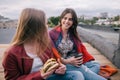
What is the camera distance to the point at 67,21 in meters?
4.42

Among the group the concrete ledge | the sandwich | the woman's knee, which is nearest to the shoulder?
the sandwich

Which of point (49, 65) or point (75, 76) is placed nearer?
point (49, 65)

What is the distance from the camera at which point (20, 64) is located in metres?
2.71

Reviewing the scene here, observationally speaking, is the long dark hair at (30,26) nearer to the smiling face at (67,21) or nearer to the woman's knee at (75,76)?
the woman's knee at (75,76)

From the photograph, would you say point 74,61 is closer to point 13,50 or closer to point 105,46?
point 13,50

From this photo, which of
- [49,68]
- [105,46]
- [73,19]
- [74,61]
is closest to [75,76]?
[74,61]

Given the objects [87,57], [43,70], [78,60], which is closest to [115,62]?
[87,57]

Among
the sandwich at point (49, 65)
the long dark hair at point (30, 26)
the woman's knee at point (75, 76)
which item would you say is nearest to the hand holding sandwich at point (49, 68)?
the sandwich at point (49, 65)

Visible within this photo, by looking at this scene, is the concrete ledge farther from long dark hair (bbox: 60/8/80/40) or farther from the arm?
the arm

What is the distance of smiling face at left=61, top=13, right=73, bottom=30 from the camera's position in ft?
14.5

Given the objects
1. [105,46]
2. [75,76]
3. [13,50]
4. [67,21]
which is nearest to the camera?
[13,50]

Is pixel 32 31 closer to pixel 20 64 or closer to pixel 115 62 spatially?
pixel 20 64

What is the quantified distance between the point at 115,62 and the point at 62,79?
7.20 feet

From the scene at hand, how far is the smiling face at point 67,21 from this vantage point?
4433 millimetres
